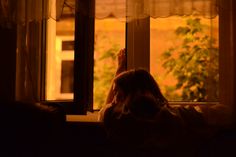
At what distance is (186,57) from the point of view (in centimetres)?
211

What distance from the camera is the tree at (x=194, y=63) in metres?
1.84

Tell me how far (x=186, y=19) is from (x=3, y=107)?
1193mm

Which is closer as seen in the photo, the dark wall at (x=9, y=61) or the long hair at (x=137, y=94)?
the long hair at (x=137, y=94)

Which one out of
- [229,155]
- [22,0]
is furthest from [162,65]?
[22,0]

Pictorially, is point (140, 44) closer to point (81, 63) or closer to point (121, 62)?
point (121, 62)

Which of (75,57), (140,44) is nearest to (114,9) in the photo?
(140,44)

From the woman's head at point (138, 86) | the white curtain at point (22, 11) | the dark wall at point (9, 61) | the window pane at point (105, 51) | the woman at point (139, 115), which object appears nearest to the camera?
the woman at point (139, 115)

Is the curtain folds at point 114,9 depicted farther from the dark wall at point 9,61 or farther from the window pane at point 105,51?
the window pane at point 105,51

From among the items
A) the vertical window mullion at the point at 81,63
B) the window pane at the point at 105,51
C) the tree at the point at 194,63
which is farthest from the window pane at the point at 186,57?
the vertical window mullion at the point at 81,63

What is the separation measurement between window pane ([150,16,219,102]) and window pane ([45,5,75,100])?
492 millimetres

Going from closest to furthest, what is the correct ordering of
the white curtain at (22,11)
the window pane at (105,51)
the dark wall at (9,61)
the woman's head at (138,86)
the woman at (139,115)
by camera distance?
1. the woman at (139,115)
2. the woman's head at (138,86)
3. the white curtain at (22,11)
4. the dark wall at (9,61)
5. the window pane at (105,51)

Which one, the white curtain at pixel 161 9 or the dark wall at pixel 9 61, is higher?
the white curtain at pixel 161 9

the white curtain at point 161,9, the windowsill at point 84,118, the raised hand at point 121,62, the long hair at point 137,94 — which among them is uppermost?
the white curtain at point 161,9

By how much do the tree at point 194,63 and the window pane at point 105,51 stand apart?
333 mm
